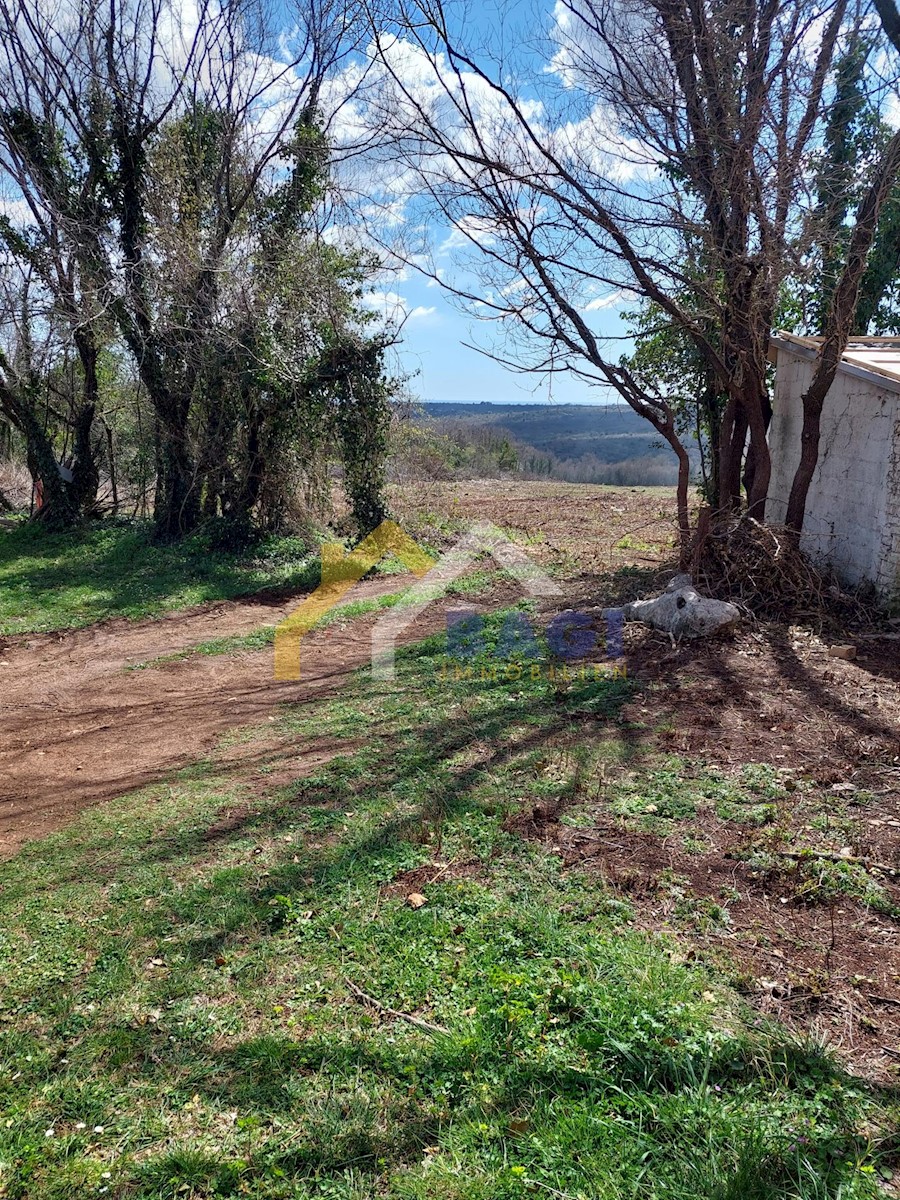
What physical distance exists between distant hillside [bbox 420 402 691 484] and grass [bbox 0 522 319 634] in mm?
6544

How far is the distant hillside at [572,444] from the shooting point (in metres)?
24.3

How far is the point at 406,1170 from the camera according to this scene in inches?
76.3

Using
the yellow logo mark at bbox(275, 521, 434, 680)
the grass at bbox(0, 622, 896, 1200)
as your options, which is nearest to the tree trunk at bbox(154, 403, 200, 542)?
the yellow logo mark at bbox(275, 521, 434, 680)

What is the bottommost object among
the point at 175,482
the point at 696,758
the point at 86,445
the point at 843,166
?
the point at 696,758

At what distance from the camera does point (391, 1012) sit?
2.49 m

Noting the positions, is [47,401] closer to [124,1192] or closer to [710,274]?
[710,274]

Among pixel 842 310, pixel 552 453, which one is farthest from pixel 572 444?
pixel 842 310

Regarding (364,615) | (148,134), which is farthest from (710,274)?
(148,134)

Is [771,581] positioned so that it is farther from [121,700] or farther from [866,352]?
[121,700]

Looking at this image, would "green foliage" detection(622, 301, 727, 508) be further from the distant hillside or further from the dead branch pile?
the distant hillside

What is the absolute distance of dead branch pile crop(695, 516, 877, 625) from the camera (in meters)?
6.77

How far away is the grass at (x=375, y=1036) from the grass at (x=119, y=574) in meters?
5.62

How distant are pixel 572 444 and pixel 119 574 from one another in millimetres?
27092

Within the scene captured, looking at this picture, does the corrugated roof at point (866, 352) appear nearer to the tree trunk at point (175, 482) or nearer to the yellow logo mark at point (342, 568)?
the yellow logo mark at point (342, 568)
